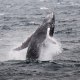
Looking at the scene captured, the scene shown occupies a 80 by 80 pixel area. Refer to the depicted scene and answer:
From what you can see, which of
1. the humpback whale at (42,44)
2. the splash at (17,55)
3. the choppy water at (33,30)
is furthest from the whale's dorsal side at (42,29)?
the choppy water at (33,30)

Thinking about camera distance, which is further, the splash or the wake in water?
the splash

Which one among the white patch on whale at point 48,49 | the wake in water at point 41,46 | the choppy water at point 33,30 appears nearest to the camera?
the wake in water at point 41,46

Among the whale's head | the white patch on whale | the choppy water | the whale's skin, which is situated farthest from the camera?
the choppy water

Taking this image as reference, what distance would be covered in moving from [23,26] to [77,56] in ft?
47.7

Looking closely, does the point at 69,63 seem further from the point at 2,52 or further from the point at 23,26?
the point at 23,26

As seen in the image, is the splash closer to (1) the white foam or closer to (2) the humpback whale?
(1) the white foam

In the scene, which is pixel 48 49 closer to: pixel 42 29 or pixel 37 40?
pixel 42 29

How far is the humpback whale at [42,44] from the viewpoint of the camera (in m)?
21.7

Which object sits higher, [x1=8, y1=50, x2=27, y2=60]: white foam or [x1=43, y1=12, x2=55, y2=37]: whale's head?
[x1=43, y1=12, x2=55, y2=37]: whale's head

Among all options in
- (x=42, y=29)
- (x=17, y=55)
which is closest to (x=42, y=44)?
(x=42, y=29)

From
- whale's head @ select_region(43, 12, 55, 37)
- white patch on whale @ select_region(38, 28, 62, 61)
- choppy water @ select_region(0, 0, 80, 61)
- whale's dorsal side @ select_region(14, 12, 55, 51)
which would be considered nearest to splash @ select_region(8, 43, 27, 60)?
choppy water @ select_region(0, 0, 80, 61)

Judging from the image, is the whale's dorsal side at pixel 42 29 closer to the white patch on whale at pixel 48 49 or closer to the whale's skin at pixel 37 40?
the whale's skin at pixel 37 40

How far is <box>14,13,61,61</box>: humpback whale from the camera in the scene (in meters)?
21.7

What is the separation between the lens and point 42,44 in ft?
75.0
